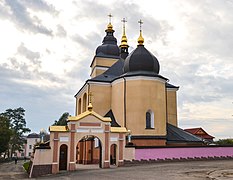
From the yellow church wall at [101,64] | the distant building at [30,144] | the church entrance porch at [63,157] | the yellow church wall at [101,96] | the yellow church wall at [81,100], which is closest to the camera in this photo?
the church entrance porch at [63,157]

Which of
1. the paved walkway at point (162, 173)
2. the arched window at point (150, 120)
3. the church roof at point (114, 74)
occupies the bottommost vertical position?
the paved walkway at point (162, 173)

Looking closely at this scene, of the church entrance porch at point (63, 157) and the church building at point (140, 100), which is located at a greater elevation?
the church building at point (140, 100)

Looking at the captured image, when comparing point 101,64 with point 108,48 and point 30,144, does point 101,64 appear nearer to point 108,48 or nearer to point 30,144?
point 108,48

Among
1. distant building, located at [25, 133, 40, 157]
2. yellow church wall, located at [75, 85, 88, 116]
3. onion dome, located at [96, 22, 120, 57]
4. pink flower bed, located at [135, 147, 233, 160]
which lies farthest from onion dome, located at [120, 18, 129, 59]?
→ distant building, located at [25, 133, 40, 157]

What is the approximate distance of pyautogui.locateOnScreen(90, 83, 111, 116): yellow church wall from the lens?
105 feet

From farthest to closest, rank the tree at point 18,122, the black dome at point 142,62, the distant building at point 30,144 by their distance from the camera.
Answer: the distant building at point 30,144 → the tree at point 18,122 → the black dome at point 142,62

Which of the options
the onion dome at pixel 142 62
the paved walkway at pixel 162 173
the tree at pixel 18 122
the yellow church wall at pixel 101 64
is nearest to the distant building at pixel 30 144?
the tree at pixel 18 122

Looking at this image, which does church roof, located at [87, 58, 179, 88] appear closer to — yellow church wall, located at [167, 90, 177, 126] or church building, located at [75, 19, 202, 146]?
church building, located at [75, 19, 202, 146]

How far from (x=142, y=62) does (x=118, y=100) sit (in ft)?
14.9

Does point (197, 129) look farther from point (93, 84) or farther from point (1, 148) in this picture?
point (1, 148)

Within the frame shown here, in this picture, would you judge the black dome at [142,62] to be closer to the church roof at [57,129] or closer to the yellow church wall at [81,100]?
the yellow church wall at [81,100]

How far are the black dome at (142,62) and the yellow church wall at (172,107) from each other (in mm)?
7325

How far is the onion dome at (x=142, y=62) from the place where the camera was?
93.5 feet

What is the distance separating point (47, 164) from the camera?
20031 mm
